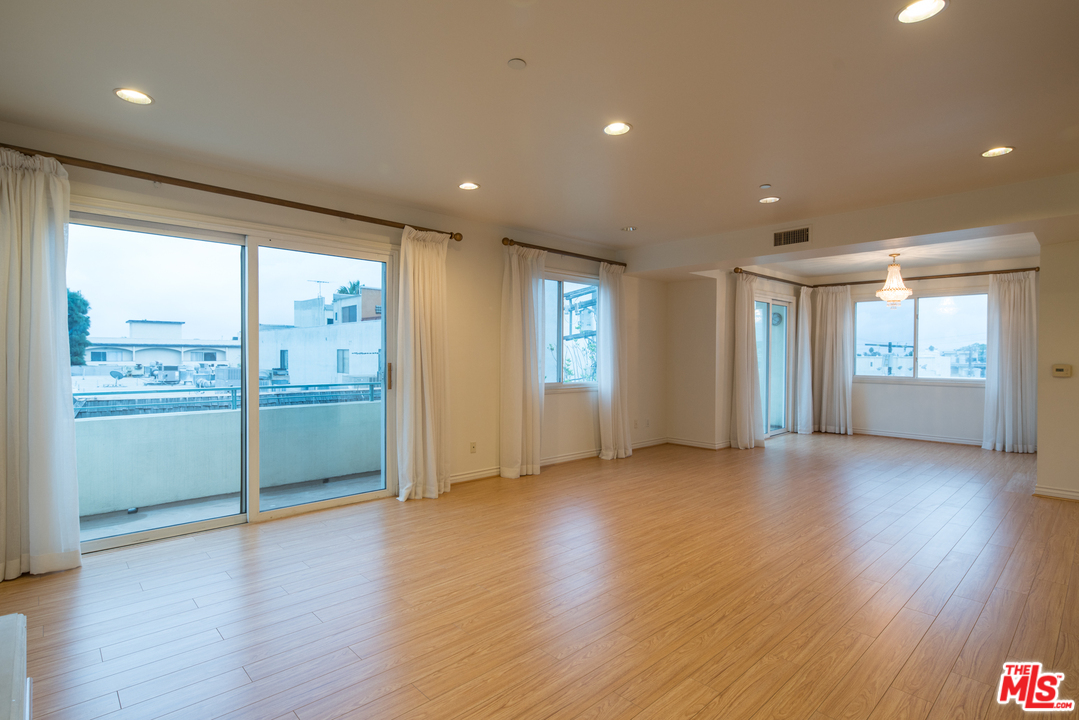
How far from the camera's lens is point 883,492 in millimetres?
5156

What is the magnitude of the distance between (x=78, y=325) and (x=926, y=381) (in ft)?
33.7

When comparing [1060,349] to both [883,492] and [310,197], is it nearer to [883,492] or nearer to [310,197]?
[883,492]

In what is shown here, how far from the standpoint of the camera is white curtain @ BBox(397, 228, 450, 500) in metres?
4.79

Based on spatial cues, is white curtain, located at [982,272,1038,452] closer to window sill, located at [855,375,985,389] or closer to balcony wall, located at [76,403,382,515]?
window sill, located at [855,375,985,389]

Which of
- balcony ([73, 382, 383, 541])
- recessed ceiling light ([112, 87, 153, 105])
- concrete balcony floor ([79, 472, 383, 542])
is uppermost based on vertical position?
recessed ceiling light ([112, 87, 153, 105])

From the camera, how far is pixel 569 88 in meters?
2.71

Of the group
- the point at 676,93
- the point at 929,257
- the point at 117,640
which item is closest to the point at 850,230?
the point at 676,93

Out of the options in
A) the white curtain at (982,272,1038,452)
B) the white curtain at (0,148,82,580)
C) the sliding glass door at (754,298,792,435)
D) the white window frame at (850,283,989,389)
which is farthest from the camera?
the sliding glass door at (754,298,792,435)

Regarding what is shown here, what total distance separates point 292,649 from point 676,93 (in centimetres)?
327

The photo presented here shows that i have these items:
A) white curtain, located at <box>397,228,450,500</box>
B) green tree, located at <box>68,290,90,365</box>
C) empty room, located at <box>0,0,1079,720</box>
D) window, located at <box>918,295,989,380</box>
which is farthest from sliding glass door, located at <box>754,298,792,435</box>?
green tree, located at <box>68,290,90,365</box>

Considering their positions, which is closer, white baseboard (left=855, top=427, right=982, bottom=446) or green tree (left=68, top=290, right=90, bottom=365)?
green tree (left=68, top=290, right=90, bottom=365)

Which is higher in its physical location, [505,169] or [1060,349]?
[505,169]

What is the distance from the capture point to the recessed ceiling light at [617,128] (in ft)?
10.3

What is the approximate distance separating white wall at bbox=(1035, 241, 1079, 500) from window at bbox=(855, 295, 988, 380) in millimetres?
3195
